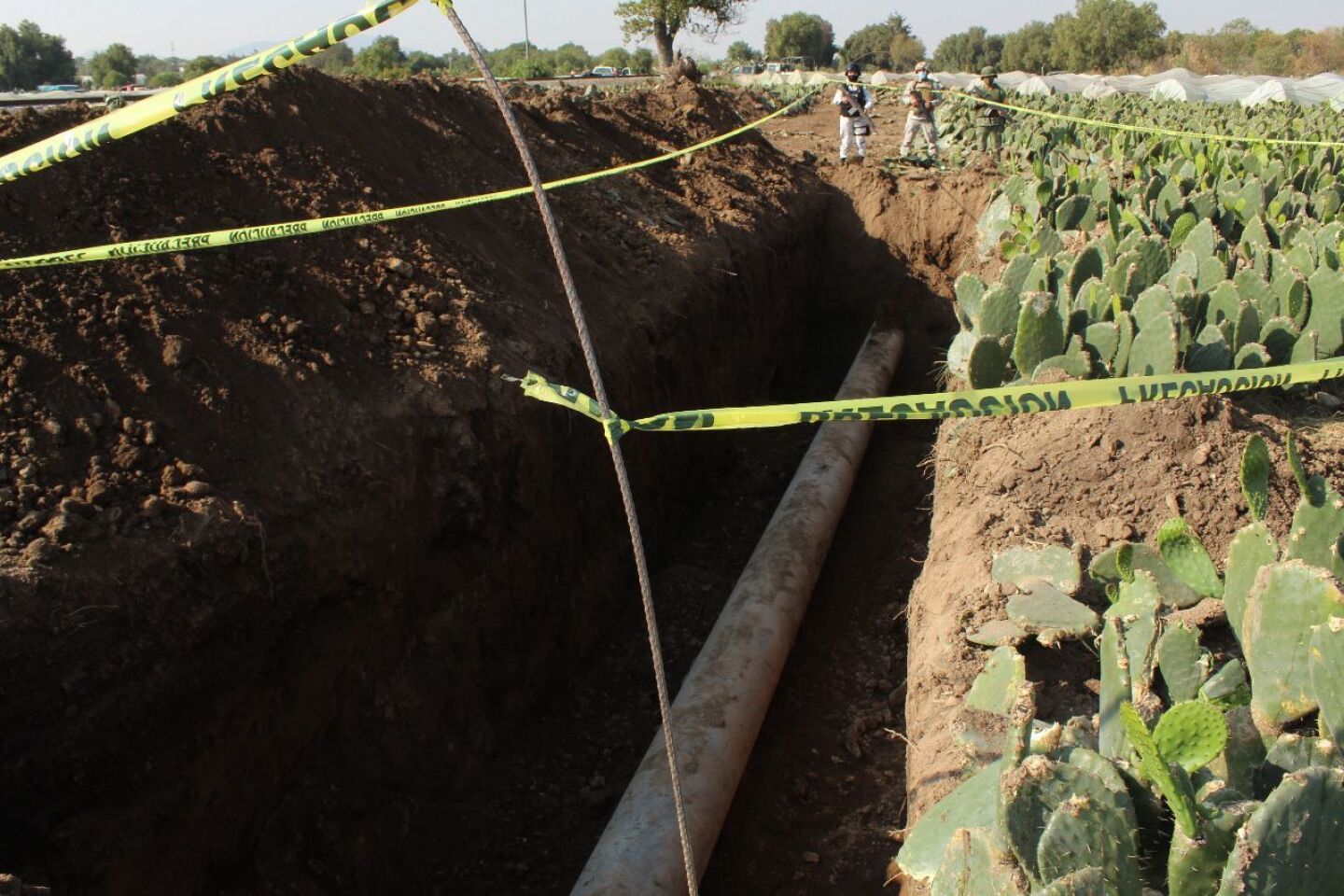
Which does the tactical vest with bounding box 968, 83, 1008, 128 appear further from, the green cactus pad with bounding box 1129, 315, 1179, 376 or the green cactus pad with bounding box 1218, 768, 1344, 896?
the green cactus pad with bounding box 1218, 768, 1344, 896

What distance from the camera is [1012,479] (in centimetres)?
443

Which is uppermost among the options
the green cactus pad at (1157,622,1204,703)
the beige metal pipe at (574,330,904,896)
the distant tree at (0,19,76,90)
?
the distant tree at (0,19,76,90)

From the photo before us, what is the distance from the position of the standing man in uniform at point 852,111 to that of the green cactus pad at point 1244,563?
10265 mm

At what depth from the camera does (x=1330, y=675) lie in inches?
89.3

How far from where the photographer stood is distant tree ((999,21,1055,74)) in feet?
221

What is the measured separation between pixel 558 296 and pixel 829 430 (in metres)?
2.31

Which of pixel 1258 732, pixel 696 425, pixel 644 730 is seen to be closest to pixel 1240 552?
pixel 1258 732

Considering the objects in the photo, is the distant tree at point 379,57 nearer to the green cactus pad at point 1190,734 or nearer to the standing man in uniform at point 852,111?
the standing man in uniform at point 852,111

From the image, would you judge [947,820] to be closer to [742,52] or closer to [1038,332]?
[1038,332]

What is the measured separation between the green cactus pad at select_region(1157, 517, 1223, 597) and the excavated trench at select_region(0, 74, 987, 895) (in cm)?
172

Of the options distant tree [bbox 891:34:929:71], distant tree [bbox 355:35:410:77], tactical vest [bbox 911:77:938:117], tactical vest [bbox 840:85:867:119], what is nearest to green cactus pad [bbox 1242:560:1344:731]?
tactical vest [bbox 840:85:867:119]

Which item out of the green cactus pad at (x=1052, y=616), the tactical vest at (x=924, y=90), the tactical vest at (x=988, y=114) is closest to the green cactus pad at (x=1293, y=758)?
the green cactus pad at (x=1052, y=616)

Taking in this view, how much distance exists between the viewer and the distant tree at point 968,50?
77812mm

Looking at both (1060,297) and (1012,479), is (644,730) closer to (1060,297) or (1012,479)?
(1012,479)
